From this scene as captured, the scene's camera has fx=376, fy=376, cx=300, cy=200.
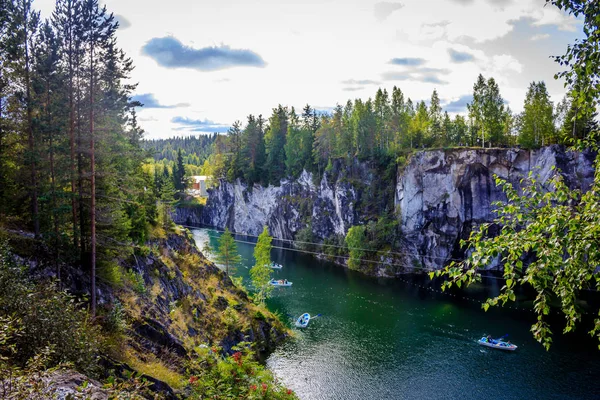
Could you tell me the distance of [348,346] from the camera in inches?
1331

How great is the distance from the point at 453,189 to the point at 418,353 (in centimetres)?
3101

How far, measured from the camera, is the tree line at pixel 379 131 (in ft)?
173

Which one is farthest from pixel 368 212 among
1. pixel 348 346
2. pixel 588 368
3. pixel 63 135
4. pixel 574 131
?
pixel 63 135

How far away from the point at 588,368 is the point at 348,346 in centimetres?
1879

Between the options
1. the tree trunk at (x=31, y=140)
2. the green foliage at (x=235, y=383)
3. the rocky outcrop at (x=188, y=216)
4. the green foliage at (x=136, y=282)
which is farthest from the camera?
the rocky outcrop at (x=188, y=216)

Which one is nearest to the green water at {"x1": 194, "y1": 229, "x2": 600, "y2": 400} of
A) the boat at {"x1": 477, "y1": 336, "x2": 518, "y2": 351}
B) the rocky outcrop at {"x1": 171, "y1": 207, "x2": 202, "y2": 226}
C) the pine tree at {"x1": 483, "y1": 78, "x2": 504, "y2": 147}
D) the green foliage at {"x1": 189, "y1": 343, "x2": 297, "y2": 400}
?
the boat at {"x1": 477, "y1": 336, "x2": 518, "y2": 351}

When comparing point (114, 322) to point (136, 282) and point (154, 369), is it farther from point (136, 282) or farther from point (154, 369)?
point (136, 282)

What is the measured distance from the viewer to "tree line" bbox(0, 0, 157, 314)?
16891 millimetres

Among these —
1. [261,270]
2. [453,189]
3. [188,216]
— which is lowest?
[188,216]

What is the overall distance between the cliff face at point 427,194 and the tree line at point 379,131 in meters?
3.12

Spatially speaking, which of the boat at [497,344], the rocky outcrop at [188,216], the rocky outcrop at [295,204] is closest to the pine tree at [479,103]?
the rocky outcrop at [295,204]

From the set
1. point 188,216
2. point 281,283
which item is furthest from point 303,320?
point 188,216

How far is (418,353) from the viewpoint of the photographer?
3244 centimetres

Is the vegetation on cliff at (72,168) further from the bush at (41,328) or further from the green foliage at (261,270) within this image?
the green foliage at (261,270)
